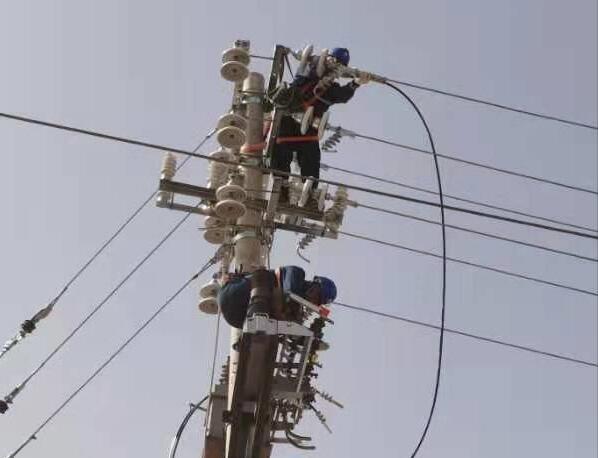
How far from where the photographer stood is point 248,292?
689 centimetres

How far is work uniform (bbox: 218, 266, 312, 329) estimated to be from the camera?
6.86 meters

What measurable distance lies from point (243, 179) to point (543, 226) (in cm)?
293

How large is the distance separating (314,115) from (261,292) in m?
2.31

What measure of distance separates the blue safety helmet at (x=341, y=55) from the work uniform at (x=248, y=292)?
2325 mm

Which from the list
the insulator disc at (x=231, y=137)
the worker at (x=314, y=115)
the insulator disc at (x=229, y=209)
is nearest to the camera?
the insulator disc at (x=229, y=209)

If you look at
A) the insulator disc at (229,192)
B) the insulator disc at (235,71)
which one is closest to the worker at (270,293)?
the insulator disc at (229,192)

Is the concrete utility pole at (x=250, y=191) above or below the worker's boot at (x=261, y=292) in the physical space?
above

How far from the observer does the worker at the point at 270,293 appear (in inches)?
267

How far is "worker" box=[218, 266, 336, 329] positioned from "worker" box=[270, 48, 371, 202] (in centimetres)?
139

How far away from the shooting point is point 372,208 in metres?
8.48

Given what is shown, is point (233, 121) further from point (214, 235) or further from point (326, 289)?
point (326, 289)

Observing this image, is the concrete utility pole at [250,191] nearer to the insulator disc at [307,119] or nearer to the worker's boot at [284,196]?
the worker's boot at [284,196]

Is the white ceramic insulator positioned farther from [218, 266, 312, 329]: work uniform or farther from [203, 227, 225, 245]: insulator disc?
[218, 266, 312, 329]: work uniform

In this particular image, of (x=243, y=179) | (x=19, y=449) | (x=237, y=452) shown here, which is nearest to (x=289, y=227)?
(x=243, y=179)
